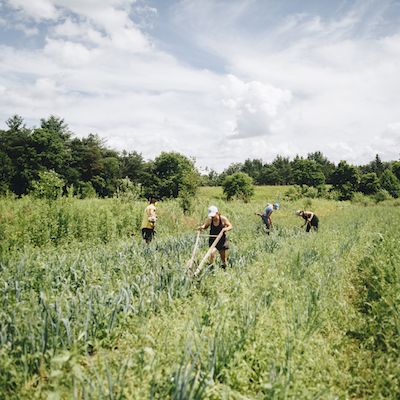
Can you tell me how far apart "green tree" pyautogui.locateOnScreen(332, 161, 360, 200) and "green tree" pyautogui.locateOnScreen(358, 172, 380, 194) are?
1134 millimetres

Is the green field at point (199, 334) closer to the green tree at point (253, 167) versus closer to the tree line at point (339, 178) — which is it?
the tree line at point (339, 178)

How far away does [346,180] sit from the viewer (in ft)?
190

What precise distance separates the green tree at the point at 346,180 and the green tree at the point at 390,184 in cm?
509

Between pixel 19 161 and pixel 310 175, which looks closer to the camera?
pixel 19 161

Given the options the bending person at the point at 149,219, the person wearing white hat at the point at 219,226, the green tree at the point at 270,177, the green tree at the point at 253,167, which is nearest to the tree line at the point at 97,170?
the bending person at the point at 149,219

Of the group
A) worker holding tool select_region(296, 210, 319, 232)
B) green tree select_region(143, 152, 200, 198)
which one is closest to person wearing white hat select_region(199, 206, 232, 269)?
worker holding tool select_region(296, 210, 319, 232)

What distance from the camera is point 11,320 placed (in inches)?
126

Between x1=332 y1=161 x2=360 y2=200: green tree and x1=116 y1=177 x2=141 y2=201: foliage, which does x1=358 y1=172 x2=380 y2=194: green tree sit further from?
x1=116 y1=177 x2=141 y2=201: foliage

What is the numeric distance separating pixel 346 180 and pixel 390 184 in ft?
24.6

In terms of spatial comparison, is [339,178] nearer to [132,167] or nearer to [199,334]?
[132,167]

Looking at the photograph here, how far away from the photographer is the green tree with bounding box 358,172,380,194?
185 feet

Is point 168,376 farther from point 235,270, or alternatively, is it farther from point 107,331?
point 235,270

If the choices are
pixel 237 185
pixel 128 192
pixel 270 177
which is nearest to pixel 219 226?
pixel 128 192

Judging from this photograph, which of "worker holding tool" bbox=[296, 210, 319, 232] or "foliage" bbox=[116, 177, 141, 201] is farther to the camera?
"foliage" bbox=[116, 177, 141, 201]
